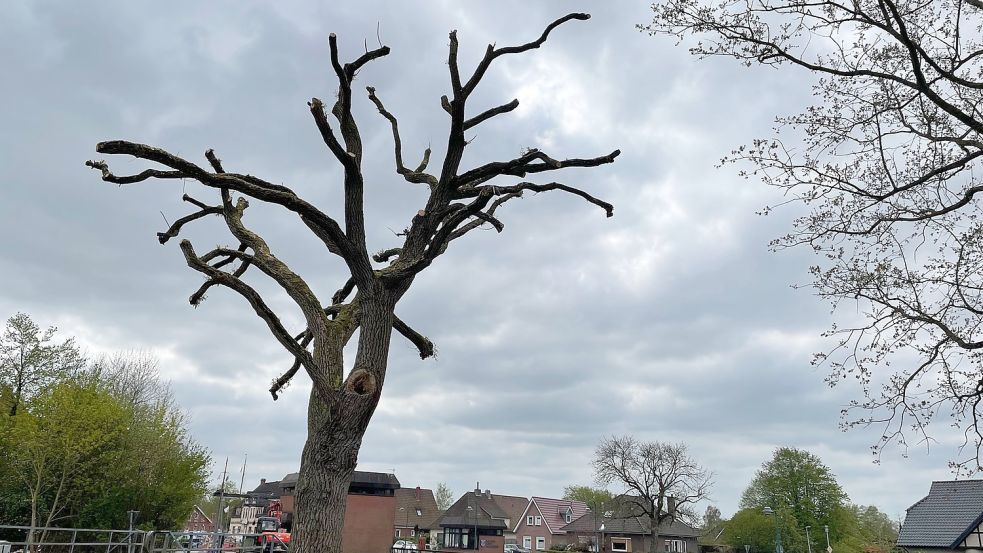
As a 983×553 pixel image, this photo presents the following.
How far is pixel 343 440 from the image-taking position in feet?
17.8

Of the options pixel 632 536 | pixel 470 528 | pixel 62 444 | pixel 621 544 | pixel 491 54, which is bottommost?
pixel 621 544

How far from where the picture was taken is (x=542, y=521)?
66.3m

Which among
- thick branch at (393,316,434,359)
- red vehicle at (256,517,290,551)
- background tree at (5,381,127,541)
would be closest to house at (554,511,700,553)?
red vehicle at (256,517,290,551)

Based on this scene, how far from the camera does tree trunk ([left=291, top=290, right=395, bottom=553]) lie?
524 cm

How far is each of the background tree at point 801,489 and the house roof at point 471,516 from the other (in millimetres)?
25076

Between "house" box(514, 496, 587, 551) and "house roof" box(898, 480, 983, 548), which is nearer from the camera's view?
"house roof" box(898, 480, 983, 548)

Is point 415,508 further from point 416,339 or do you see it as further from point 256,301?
point 256,301

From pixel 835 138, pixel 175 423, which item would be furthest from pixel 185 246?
pixel 175 423

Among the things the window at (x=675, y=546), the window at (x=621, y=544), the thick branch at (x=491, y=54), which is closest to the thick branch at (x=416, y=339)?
the thick branch at (x=491, y=54)

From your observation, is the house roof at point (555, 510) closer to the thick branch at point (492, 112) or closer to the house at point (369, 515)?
the house at point (369, 515)

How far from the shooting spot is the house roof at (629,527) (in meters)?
58.6

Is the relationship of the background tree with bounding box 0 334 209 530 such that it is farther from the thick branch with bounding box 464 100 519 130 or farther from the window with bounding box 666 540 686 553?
the window with bounding box 666 540 686 553

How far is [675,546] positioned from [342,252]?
62.0 meters

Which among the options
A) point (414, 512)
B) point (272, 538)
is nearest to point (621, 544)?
point (414, 512)
